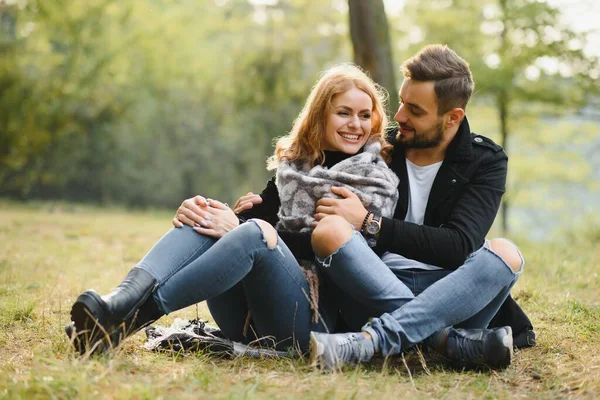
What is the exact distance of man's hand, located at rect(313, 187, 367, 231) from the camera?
296 cm

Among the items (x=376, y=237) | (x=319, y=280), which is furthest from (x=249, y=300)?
(x=376, y=237)

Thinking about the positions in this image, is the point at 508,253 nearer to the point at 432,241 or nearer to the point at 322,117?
the point at 432,241

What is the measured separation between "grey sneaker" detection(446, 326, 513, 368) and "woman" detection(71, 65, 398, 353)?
22.9 inches

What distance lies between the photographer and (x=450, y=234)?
3.00 meters

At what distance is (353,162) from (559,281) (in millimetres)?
2795

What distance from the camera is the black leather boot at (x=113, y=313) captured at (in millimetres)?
2574

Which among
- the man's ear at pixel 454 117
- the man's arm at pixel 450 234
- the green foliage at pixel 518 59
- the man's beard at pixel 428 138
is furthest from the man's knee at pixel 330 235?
the green foliage at pixel 518 59

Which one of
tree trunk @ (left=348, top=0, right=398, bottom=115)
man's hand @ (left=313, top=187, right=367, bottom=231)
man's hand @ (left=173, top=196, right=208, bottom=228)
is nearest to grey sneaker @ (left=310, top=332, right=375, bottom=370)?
man's hand @ (left=313, top=187, right=367, bottom=231)

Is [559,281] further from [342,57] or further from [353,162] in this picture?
[342,57]

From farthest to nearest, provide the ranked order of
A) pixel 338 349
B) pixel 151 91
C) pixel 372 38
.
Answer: pixel 151 91, pixel 372 38, pixel 338 349

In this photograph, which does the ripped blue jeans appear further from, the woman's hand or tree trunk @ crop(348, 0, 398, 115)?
tree trunk @ crop(348, 0, 398, 115)

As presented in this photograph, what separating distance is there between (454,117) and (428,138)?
0.17m

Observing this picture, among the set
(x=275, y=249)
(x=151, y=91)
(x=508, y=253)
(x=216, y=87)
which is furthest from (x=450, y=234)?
(x=151, y=91)

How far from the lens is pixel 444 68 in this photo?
3.32 metres
